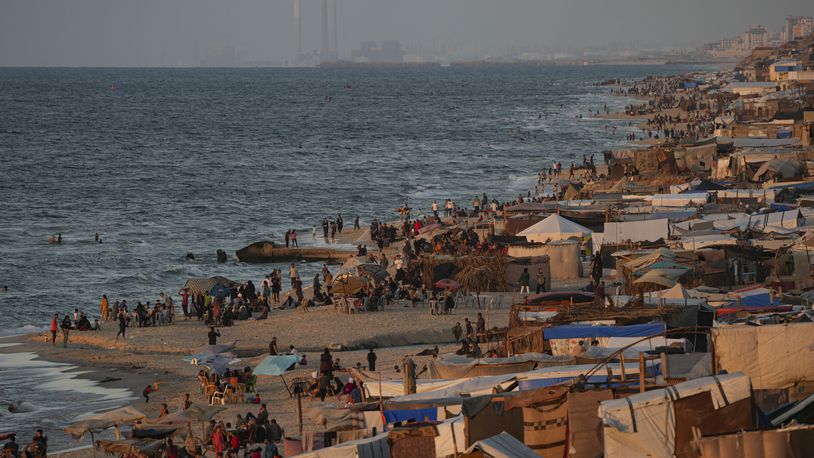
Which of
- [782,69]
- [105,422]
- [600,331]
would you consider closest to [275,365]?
[105,422]

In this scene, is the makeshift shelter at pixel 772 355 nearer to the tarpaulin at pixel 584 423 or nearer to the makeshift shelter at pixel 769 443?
the tarpaulin at pixel 584 423

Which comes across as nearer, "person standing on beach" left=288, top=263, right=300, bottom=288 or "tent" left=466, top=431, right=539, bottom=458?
"tent" left=466, top=431, right=539, bottom=458

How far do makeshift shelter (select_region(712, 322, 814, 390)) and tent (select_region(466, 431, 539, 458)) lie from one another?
2.84 meters

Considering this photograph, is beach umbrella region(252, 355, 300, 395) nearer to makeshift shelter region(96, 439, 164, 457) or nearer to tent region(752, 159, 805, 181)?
makeshift shelter region(96, 439, 164, 457)

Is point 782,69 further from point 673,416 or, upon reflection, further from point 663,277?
point 673,416

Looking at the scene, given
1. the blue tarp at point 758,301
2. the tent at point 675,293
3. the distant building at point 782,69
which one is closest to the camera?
the blue tarp at point 758,301

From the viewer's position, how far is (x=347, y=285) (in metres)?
32.8

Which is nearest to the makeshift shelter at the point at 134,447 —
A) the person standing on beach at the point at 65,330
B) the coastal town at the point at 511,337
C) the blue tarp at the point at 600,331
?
the coastal town at the point at 511,337

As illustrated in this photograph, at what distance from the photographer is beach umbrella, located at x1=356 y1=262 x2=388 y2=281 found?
34.1m

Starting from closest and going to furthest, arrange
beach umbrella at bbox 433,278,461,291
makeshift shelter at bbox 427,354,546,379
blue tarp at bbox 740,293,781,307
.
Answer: makeshift shelter at bbox 427,354,546,379
blue tarp at bbox 740,293,781,307
beach umbrella at bbox 433,278,461,291

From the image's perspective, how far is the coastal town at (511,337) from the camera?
502 inches

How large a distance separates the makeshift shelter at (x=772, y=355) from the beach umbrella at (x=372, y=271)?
21.0 metres

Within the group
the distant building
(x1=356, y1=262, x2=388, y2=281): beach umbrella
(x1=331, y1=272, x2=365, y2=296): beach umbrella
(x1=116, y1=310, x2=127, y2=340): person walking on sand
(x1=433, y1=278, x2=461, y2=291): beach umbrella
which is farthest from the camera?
the distant building

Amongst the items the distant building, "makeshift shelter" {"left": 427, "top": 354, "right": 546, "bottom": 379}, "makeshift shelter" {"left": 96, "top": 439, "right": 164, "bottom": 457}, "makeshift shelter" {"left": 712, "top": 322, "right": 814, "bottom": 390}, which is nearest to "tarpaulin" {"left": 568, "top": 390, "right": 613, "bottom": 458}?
"makeshift shelter" {"left": 712, "top": 322, "right": 814, "bottom": 390}
